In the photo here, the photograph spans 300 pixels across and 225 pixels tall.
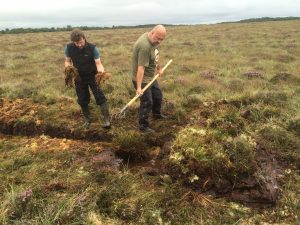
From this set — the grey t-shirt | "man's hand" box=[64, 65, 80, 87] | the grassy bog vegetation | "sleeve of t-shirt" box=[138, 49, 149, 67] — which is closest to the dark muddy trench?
the grassy bog vegetation

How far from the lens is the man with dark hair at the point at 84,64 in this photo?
5980 mm

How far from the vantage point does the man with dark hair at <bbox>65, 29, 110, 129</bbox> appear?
5.98m

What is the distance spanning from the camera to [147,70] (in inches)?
245

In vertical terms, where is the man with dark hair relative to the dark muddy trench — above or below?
above

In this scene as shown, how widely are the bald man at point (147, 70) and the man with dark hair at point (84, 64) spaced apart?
627 mm

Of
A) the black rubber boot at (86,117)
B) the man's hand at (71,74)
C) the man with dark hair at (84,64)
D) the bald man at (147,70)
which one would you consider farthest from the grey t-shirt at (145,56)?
the black rubber boot at (86,117)

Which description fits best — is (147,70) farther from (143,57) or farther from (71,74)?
(71,74)

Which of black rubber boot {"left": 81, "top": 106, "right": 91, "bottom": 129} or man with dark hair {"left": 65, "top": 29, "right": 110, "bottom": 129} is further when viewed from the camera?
black rubber boot {"left": 81, "top": 106, "right": 91, "bottom": 129}

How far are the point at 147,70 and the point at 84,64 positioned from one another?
3.44 feet

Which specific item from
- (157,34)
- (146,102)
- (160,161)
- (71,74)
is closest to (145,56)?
(157,34)

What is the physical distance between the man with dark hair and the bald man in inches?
24.7

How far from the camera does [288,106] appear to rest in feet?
25.1

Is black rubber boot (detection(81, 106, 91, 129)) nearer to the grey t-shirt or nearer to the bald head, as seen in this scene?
the grey t-shirt

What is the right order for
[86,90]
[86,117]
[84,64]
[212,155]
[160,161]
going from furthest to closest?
1. [86,117]
2. [86,90]
3. [84,64]
4. [160,161]
5. [212,155]
